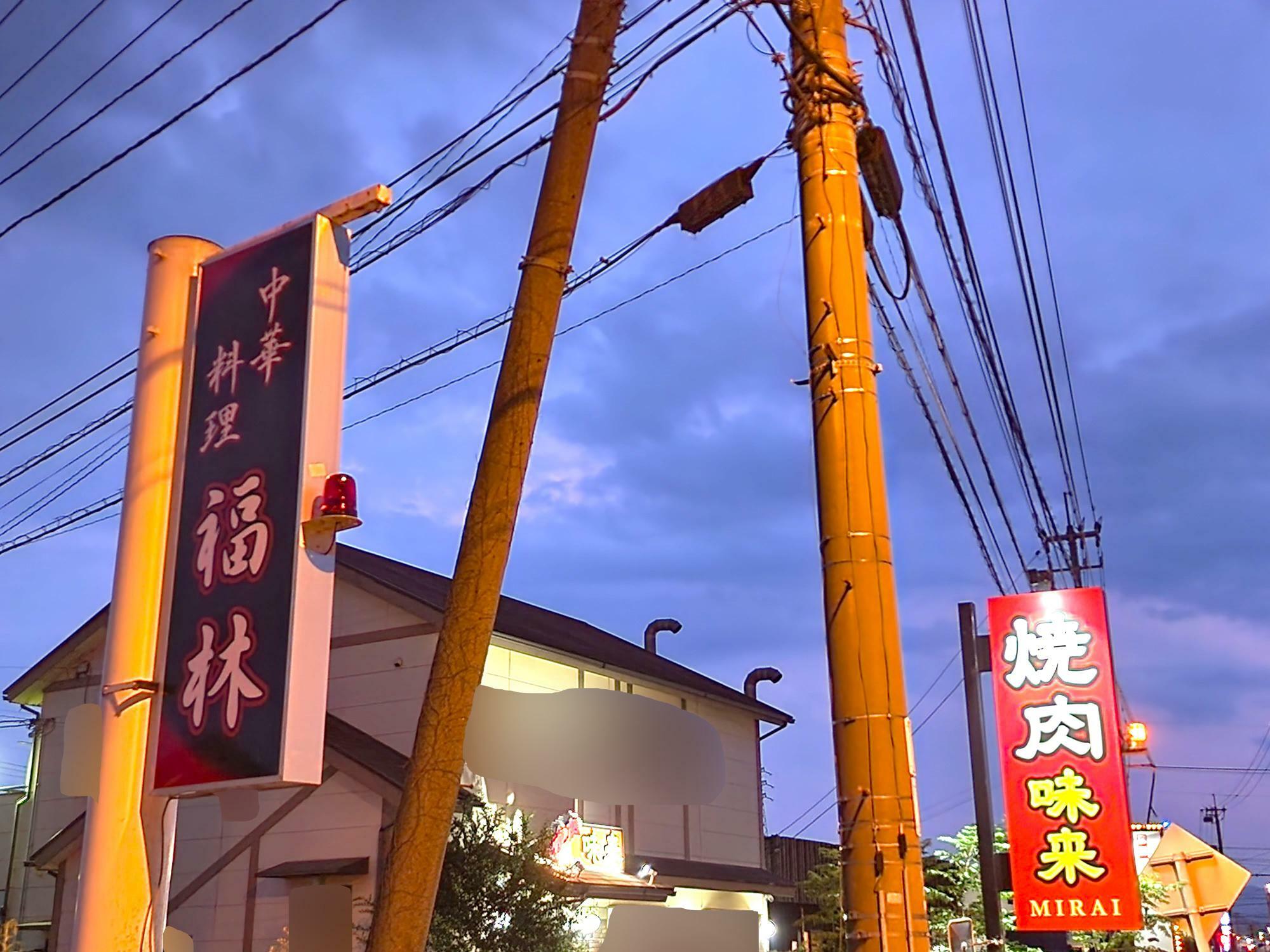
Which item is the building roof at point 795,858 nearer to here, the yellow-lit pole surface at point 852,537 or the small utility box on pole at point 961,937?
the small utility box on pole at point 961,937

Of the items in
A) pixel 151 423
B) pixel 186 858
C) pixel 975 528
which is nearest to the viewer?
pixel 151 423

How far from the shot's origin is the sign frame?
6.50 metres

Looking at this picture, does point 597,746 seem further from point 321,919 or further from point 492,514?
point 492,514

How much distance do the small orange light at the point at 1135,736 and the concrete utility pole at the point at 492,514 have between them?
21.8 metres

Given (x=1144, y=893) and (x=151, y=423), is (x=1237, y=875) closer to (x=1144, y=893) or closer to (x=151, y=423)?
(x=1144, y=893)

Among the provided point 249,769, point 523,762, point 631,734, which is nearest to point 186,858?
point 523,762

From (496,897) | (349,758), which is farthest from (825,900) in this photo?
(349,758)

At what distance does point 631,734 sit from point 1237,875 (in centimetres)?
992

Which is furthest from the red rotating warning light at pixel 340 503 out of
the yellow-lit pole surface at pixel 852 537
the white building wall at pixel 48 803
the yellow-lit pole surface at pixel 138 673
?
the white building wall at pixel 48 803

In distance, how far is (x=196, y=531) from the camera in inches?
293

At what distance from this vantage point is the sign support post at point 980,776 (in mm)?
13859

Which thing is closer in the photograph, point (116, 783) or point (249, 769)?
point (249, 769)

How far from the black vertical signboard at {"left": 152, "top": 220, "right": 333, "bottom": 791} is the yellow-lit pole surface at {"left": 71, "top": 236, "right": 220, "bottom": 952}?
0.18 meters

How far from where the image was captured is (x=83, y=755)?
7.39 m
